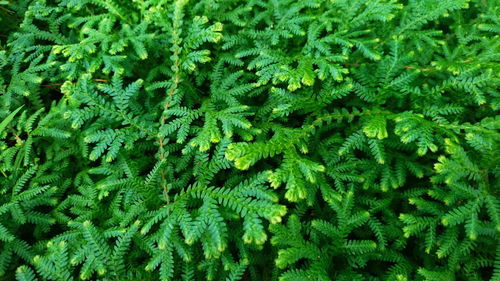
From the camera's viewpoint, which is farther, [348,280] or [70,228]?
[70,228]

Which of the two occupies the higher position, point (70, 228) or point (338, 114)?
point (338, 114)

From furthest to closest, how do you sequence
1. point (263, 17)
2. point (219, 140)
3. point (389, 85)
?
1. point (263, 17)
2. point (389, 85)
3. point (219, 140)

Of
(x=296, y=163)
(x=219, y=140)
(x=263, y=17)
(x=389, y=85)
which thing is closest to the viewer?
(x=296, y=163)

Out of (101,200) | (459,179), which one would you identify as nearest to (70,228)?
(101,200)

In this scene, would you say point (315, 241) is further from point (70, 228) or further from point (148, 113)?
point (70, 228)

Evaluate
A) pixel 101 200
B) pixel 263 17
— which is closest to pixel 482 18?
pixel 263 17

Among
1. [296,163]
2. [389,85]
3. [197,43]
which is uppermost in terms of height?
[197,43]

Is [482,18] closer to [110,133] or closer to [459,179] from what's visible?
[459,179]
